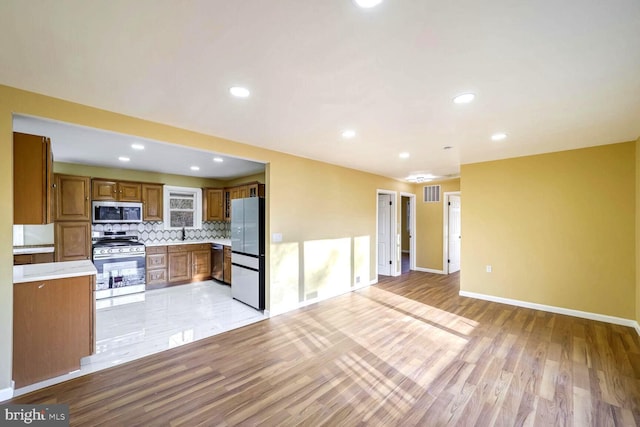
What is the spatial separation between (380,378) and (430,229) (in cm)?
532

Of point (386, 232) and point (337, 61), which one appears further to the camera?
point (386, 232)

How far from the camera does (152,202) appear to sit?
5.62m

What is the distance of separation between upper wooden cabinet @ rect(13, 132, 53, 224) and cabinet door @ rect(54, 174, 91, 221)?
2.91 meters

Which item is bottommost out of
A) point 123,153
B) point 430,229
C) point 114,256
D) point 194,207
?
point 114,256

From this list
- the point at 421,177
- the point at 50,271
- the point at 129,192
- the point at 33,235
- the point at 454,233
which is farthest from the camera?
the point at 454,233

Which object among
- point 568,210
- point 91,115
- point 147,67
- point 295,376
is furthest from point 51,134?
point 568,210

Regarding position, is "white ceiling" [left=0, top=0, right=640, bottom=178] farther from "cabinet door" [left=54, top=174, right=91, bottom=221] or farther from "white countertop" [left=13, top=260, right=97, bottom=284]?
"cabinet door" [left=54, top=174, right=91, bottom=221]

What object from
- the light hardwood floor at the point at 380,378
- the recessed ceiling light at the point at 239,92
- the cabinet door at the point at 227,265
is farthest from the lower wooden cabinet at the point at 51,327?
the cabinet door at the point at 227,265

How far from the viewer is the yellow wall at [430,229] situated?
22.4 ft

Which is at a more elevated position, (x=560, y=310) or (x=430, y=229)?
(x=430, y=229)

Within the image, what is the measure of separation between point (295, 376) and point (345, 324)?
4.32ft

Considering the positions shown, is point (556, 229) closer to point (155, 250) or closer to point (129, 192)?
point (155, 250)

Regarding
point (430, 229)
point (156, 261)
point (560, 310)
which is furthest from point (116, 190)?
point (560, 310)

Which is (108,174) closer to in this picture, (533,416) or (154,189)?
(154,189)
